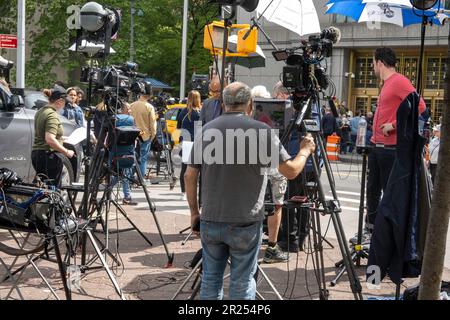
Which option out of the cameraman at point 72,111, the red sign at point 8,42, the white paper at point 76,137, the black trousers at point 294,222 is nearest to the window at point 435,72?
the red sign at point 8,42

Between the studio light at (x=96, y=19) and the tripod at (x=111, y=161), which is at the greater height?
the studio light at (x=96, y=19)

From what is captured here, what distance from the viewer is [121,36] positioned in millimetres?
29547

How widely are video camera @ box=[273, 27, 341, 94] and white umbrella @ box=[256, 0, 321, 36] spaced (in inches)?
57.5

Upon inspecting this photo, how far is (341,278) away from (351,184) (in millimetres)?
9223

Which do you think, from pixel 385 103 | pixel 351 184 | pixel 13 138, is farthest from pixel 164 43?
pixel 385 103

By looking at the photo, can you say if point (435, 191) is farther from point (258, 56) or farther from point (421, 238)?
point (258, 56)

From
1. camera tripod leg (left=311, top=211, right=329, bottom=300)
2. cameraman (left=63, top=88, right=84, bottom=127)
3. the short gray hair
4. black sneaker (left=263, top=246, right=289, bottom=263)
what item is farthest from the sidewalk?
cameraman (left=63, top=88, right=84, bottom=127)

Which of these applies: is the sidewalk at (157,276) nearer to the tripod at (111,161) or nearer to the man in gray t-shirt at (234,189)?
the tripod at (111,161)

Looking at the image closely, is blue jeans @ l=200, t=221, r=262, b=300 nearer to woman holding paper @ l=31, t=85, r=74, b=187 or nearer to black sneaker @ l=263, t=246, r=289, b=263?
black sneaker @ l=263, t=246, r=289, b=263

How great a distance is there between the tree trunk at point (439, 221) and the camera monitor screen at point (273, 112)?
243 cm

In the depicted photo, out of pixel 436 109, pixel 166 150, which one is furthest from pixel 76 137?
pixel 436 109

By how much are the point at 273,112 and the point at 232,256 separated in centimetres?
224

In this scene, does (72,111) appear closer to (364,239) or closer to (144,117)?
(144,117)

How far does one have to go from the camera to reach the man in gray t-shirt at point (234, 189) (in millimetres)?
4051
